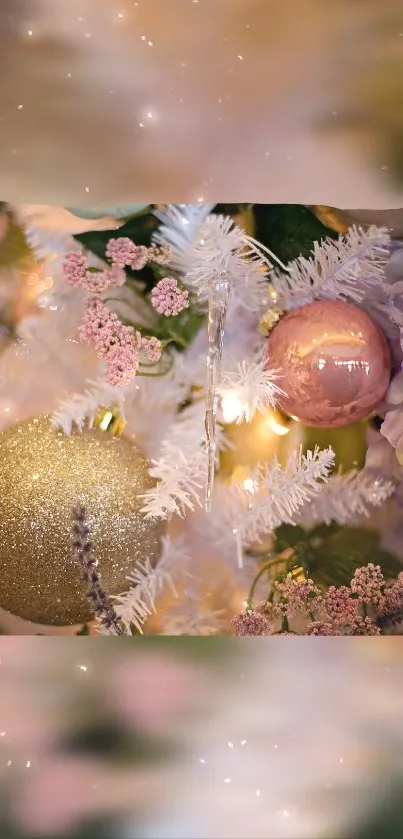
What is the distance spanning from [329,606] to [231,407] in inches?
12.4

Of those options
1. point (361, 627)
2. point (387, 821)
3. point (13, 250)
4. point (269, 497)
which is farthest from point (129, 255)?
point (387, 821)

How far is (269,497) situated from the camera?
102cm

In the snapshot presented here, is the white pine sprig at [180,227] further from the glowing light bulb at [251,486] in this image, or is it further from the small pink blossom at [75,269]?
the glowing light bulb at [251,486]

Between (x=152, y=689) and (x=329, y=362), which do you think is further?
(x=152, y=689)

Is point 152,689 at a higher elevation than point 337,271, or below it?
below

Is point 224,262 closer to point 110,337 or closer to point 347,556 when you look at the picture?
point 110,337

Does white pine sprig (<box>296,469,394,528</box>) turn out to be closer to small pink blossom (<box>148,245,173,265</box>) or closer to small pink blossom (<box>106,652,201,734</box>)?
small pink blossom (<box>106,652,201,734</box>)

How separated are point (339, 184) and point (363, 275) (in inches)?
7.6

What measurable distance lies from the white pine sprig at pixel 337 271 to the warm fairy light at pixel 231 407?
15cm

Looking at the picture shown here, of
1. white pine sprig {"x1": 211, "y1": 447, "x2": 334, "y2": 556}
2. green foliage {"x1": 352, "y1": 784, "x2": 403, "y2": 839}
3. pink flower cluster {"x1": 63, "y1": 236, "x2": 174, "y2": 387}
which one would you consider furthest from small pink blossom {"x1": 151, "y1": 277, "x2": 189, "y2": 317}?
green foliage {"x1": 352, "y1": 784, "x2": 403, "y2": 839}

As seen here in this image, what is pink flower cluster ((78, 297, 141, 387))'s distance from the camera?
1.01 meters

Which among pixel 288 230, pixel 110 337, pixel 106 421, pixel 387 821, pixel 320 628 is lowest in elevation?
pixel 387 821

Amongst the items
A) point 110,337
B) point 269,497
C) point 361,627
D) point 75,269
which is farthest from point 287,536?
point 75,269

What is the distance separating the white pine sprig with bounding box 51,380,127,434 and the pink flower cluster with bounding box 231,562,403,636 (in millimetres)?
341
